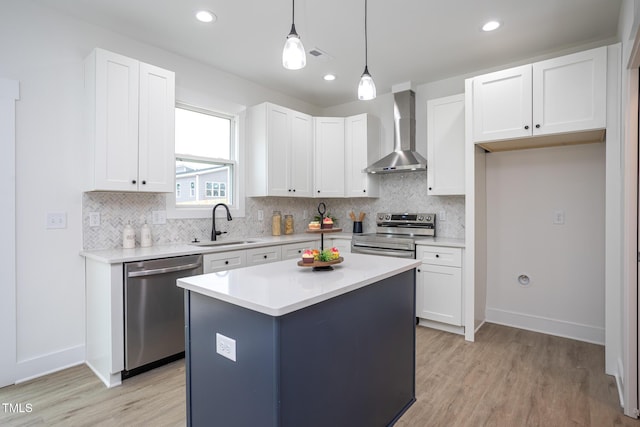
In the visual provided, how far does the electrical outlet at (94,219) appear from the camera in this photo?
2734mm

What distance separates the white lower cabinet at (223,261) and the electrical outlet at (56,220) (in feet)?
3.53

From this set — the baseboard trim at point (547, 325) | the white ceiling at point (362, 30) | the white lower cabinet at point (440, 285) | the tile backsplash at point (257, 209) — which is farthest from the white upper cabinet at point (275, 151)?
the baseboard trim at point (547, 325)

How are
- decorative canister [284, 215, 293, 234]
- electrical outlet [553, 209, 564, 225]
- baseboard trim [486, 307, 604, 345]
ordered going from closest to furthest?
1. baseboard trim [486, 307, 604, 345]
2. electrical outlet [553, 209, 564, 225]
3. decorative canister [284, 215, 293, 234]

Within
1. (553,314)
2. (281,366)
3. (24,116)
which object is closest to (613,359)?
(553,314)

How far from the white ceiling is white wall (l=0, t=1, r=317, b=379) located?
0.23 metres

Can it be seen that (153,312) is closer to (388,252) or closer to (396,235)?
(388,252)

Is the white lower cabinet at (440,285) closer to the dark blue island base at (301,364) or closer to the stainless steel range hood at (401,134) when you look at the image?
the stainless steel range hood at (401,134)

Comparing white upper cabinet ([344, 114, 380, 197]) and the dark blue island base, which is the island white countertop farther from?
white upper cabinet ([344, 114, 380, 197])

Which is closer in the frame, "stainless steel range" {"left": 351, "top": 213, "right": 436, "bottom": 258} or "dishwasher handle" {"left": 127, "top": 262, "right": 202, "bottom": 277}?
"dishwasher handle" {"left": 127, "top": 262, "right": 202, "bottom": 277}

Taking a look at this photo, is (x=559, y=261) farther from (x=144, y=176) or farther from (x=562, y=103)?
(x=144, y=176)

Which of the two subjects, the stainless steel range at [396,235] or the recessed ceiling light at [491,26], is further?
the stainless steel range at [396,235]

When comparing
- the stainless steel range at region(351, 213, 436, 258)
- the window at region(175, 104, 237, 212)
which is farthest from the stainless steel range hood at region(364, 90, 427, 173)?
the window at region(175, 104, 237, 212)

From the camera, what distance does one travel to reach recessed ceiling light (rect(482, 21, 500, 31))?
107 inches

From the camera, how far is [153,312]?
2539 millimetres
